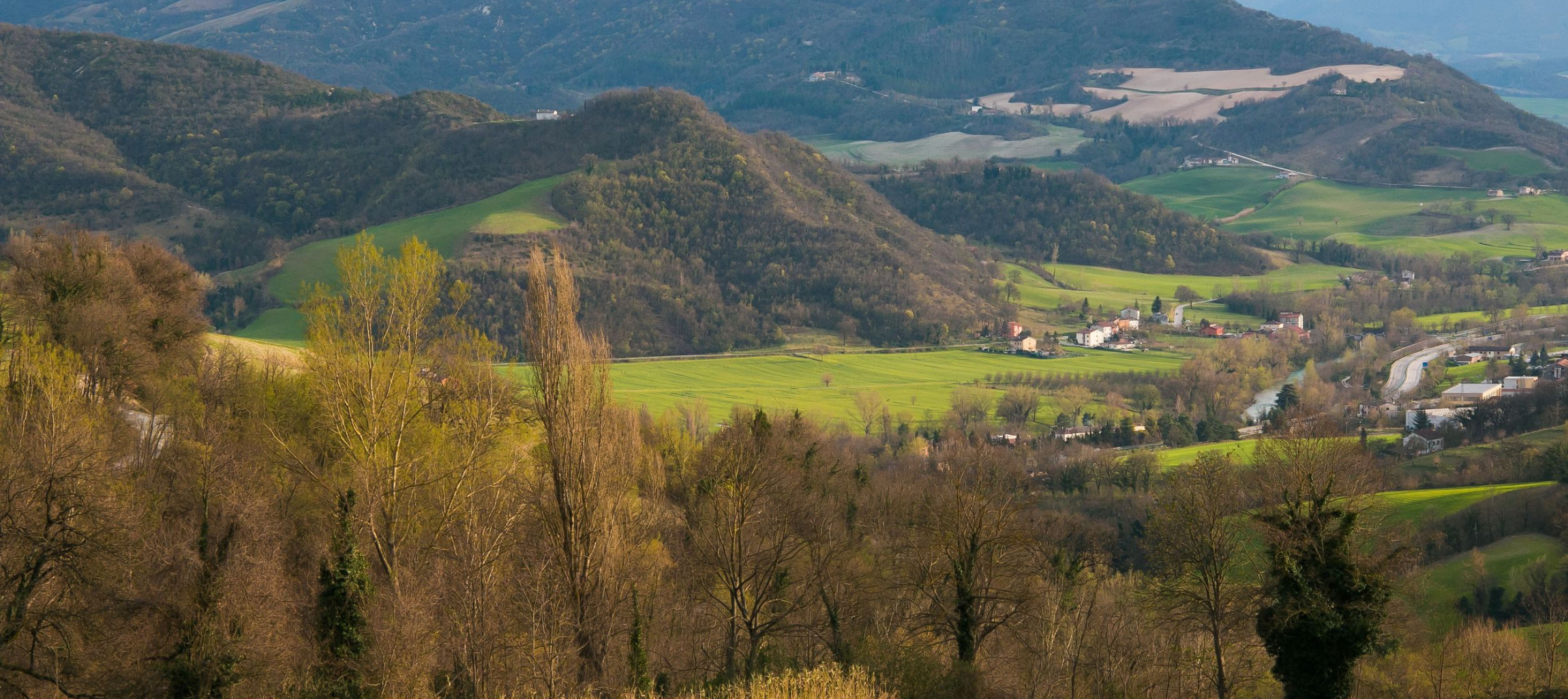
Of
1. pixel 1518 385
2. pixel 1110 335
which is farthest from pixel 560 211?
pixel 1518 385

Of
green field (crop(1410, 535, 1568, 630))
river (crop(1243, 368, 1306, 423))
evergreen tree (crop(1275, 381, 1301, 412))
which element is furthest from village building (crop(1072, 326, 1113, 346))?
green field (crop(1410, 535, 1568, 630))

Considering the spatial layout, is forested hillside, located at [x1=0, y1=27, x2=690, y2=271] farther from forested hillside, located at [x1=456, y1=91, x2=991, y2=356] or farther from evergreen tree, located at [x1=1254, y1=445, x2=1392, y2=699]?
evergreen tree, located at [x1=1254, y1=445, x2=1392, y2=699]

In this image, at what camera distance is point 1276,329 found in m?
138

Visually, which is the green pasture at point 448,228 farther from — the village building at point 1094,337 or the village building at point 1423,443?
the village building at point 1423,443

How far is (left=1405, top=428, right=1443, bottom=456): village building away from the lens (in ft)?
269

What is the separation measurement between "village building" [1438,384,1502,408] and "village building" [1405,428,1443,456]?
884 centimetres

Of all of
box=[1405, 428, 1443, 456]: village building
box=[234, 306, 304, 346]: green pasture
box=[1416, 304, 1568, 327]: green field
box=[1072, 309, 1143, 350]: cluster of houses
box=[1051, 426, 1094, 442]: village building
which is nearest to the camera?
box=[1405, 428, 1443, 456]: village building

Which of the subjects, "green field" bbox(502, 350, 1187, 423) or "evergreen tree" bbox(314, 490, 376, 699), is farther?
"green field" bbox(502, 350, 1187, 423)

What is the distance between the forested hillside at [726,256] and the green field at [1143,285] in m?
7.61

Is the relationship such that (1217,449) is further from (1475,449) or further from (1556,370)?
(1556,370)

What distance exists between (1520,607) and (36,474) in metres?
48.2

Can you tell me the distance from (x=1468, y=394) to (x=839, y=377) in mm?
47265

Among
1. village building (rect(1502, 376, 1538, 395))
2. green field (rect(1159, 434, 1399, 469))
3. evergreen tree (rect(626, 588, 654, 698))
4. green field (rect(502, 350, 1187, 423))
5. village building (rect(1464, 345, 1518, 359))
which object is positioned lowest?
green field (rect(502, 350, 1187, 423))

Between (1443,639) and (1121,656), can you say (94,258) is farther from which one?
(1443,639)
